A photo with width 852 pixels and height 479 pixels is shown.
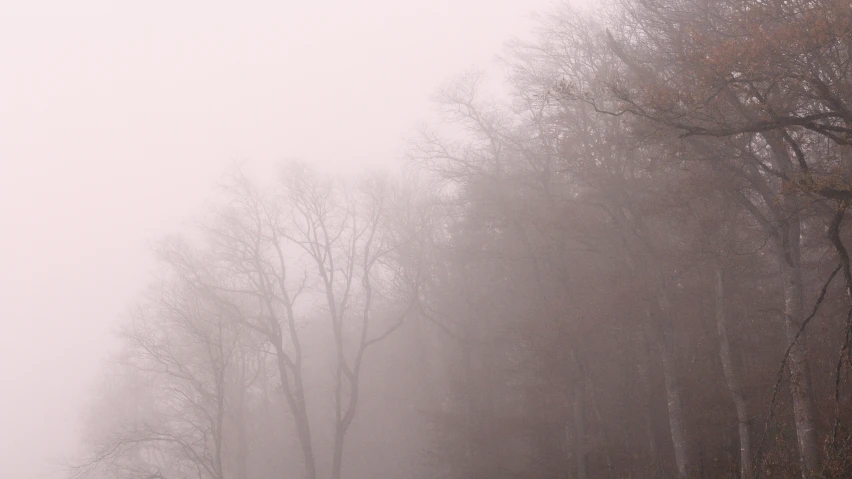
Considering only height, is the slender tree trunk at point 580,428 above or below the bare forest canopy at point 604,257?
below

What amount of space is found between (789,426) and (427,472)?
16202 millimetres

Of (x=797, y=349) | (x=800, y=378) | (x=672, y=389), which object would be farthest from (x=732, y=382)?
(x=800, y=378)

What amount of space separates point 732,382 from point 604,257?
5428 millimetres

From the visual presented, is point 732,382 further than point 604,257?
No

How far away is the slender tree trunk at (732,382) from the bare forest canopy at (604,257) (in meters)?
0.06

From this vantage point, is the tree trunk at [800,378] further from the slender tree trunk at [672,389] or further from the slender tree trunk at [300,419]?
the slender tree trunk at [300,419]

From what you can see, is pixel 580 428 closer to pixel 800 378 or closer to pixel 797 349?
pixel 797 349

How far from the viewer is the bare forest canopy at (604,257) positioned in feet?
28.6

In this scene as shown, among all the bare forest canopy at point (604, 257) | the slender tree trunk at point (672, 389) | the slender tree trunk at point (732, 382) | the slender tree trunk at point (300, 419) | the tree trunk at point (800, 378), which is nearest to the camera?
the bare forest canopy at point (604, 257)

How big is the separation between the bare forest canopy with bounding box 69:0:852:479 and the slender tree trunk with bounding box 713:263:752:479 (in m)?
0.06

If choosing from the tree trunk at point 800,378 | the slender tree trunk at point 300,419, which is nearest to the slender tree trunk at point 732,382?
the tree trunk at point 800,378

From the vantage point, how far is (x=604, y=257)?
681 inches

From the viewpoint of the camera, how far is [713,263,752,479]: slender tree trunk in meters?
11.8

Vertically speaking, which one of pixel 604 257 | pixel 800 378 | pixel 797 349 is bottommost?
pixel 800 378
